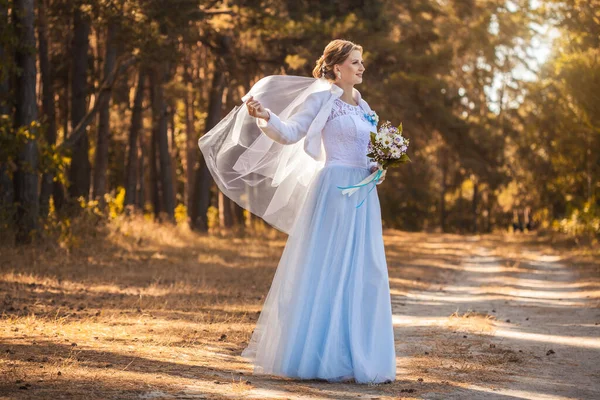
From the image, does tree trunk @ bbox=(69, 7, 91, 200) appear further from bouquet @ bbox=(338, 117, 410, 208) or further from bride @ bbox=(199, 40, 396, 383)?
bouquet @ bbox=(338, 117, 410, 208)

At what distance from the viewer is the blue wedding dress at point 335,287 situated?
7758 millimetres

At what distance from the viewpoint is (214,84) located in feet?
101

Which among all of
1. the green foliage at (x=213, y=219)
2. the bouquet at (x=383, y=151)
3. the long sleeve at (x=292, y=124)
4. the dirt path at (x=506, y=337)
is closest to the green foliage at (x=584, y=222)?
the dirt path at (x=506, y=337)

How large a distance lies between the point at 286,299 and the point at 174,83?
66.8ft

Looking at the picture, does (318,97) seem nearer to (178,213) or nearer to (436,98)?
(436,98)

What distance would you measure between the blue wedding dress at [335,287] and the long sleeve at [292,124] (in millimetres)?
171

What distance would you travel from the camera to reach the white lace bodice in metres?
8.23

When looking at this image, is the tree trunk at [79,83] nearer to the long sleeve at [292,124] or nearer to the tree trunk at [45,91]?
the tree trunk at [45,91]

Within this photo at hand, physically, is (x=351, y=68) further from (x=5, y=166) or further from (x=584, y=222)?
(x=584, y=222)

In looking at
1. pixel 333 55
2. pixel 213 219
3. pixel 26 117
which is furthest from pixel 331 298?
pixel 213 219

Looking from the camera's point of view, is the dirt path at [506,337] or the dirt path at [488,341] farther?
the dirt path at [506,337]

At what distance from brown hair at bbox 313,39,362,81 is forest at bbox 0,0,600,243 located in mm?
10573

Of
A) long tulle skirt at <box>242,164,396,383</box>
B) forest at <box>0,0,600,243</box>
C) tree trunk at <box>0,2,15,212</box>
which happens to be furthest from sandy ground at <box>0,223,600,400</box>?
forest at <box>0,0,600,243</box>

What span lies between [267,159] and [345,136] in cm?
87
